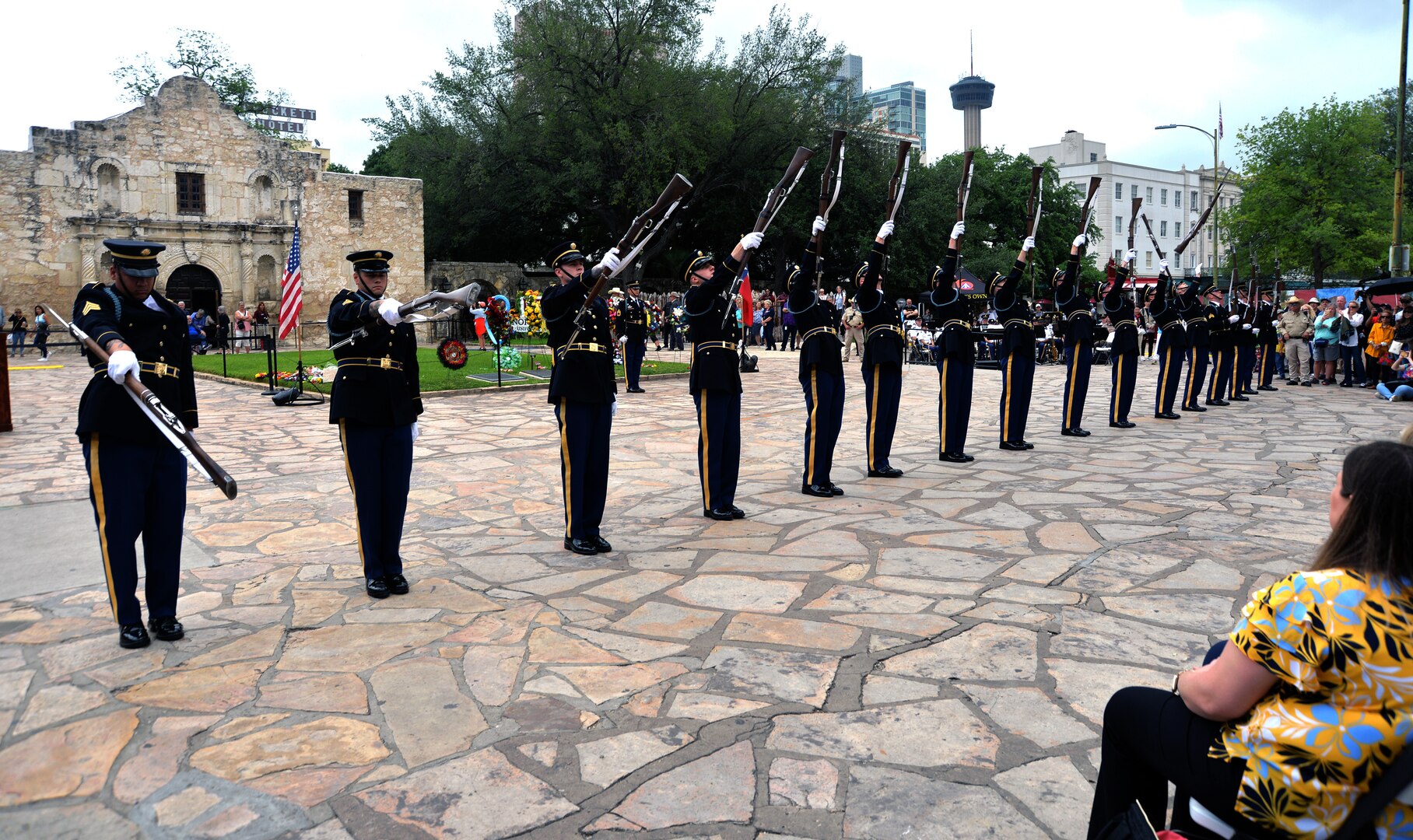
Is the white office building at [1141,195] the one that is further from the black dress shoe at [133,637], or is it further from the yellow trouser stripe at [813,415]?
the black dress shoe at [133,637]

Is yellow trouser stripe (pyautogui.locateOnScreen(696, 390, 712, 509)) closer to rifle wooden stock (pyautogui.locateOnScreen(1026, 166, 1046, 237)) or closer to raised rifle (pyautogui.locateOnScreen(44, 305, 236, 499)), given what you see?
raised rifle (pyautogui.locateOnScreen(44, 305, 236, 499))

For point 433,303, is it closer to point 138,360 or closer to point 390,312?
point 390,312

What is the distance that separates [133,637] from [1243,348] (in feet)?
58.3

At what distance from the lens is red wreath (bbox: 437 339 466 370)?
2103 centimetres

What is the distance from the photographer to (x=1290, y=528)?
23.1 ft

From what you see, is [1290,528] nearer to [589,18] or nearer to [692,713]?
[692,713]

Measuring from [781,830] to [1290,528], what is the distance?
5.60m

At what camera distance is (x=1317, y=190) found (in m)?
43.4

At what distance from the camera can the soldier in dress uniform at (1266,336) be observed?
18.6 m

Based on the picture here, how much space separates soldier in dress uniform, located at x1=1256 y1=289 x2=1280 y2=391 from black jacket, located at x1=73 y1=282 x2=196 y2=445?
18725 mm

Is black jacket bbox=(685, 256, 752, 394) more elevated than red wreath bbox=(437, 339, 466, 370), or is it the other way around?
black jacket bbox=(685, 256, 752, 394)

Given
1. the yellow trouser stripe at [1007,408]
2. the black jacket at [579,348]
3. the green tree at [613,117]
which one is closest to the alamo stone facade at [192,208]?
the green tree at [613,117]

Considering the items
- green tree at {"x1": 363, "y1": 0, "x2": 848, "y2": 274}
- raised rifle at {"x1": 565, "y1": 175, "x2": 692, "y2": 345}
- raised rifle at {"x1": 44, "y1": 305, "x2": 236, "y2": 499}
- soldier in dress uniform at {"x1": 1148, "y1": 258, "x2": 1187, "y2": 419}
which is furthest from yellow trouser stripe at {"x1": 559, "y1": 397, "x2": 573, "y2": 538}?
green tree at {"x1": 363, "y1": 0, "x2": 848, "y2": 274}

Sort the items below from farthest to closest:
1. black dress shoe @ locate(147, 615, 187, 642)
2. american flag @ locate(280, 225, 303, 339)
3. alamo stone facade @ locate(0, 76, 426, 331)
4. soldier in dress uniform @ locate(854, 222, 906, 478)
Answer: alamo stone facade @ locate(0, 76, 426, 331) < american flag @ locate(280, 225, 303, 339) < soldier in dress uniform @ locate(854, 222, 906, 478) < black dress shoe @ locate(147, 615, 187, 642)
